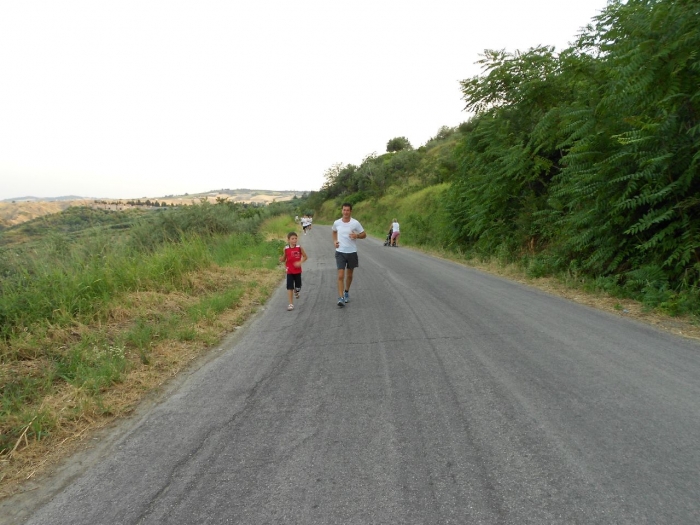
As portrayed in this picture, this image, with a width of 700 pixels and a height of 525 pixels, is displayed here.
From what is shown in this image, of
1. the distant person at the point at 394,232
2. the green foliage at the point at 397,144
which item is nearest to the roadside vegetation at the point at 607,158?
the distant person at the point at 394,232

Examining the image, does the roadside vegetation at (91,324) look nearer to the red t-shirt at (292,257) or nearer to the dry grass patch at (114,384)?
the dry grass patch at (114,384)

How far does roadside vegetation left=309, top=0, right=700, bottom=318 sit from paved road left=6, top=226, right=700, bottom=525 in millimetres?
2852

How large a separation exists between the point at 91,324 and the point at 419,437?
494 centimetres

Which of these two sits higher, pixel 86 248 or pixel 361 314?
pixel 86 248

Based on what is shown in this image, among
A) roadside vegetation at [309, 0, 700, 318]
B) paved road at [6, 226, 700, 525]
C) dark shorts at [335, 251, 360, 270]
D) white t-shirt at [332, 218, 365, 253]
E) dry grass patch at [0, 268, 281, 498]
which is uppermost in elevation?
roadside vegetation at [309, 0, 700, 318]

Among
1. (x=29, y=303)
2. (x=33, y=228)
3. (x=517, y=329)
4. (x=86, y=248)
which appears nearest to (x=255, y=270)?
(x=86, y=248)

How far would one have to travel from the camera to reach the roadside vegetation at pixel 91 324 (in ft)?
11.3

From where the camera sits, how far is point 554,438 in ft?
9.61

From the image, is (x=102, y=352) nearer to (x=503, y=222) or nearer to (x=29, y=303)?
(x=29, y=303)

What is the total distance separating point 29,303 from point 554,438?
6243 millimetres

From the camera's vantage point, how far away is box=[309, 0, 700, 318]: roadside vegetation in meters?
6.83

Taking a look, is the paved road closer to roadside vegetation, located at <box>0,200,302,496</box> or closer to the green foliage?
roadside vegetation, located at <box>0,200,302,496</box>

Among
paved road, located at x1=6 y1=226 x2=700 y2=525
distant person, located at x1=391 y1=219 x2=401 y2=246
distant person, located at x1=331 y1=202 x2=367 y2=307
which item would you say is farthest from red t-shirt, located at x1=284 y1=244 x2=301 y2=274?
distant person, located at x1=391 y1=219 x2=401 y2=246

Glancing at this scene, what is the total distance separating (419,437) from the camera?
299 centimetres
